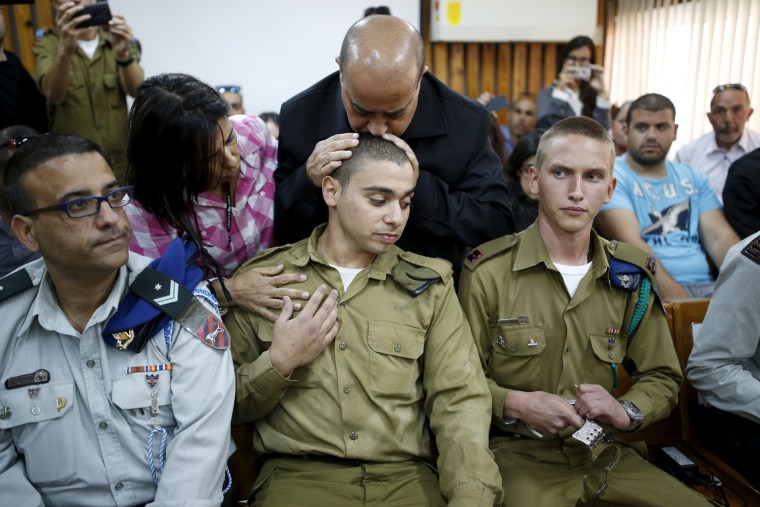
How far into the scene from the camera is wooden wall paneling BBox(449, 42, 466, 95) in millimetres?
6273

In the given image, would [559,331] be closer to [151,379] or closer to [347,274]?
[347,274]

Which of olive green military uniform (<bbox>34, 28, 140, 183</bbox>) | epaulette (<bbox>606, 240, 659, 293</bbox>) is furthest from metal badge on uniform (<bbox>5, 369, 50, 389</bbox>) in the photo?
olive green military uniform (<bbox>34, 28, 140, 183</bbox>)

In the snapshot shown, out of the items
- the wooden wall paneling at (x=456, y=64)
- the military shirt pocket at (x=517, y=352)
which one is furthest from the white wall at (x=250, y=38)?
the military shirt pocket at (x=517, y=352)

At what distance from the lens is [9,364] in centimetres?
149

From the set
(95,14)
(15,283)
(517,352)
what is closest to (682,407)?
(517,352)

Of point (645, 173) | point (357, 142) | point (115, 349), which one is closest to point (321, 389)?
point (115, 349)

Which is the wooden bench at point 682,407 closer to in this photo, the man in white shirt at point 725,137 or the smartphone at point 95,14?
the man in white shirt at point 725,137

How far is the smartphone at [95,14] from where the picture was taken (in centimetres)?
289

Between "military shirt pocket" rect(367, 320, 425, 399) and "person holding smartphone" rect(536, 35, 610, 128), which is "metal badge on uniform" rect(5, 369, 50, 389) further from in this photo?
"person holding smartphone" rect(536, 35, 610, 128)

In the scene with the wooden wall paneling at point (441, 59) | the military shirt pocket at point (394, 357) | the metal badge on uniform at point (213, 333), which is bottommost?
the military shirt pocket at point (394, 357)

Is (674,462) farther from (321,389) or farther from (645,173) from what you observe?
(645,173)

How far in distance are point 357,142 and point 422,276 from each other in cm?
43

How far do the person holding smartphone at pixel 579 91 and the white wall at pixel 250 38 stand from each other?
196 cm

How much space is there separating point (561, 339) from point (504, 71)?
5142 millimetres
